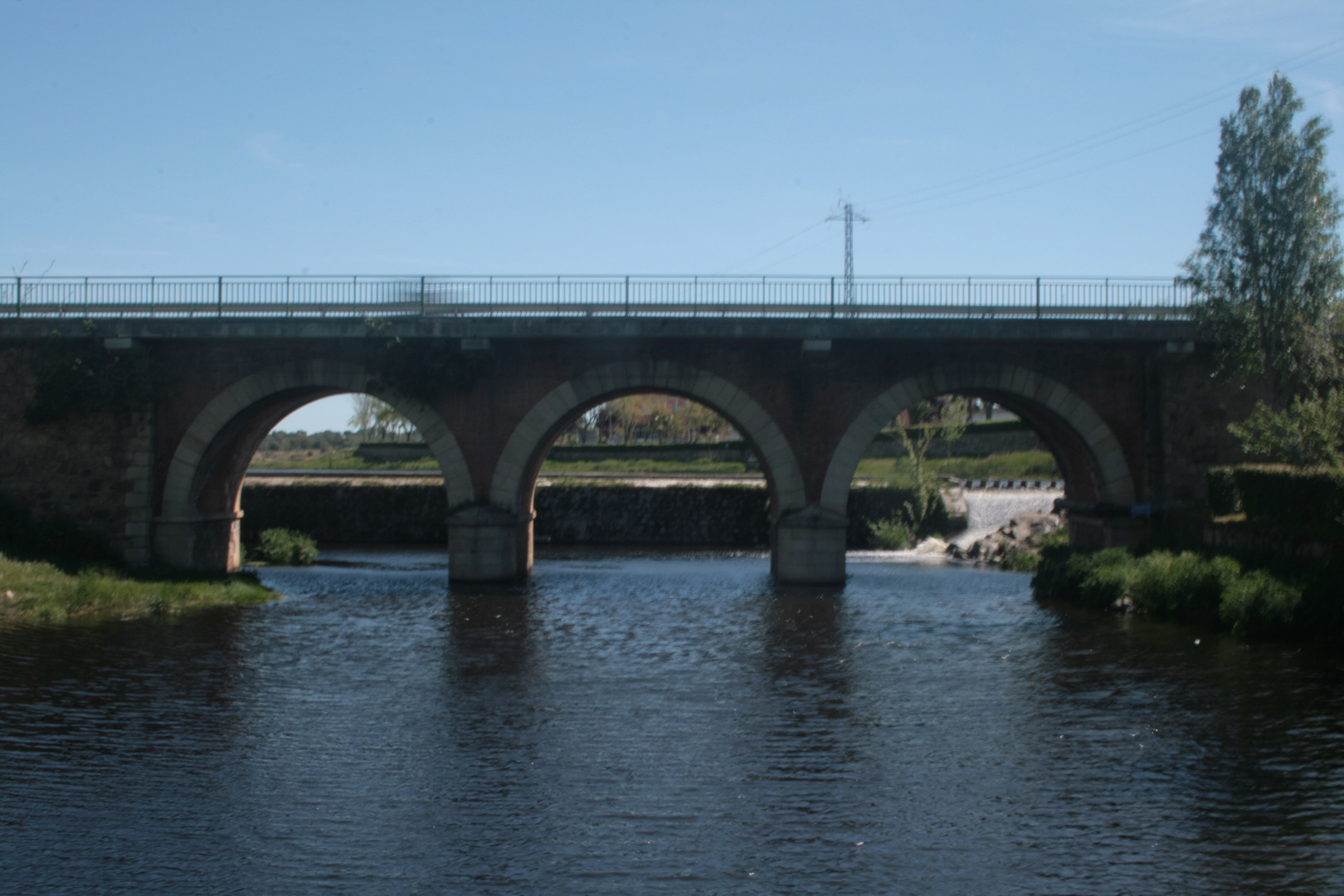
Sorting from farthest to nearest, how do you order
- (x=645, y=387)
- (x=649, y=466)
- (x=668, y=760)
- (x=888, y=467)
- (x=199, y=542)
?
(x=649, y=466)
(x=888, y=467)
(x=199, y=542)
(x=645, y=387)
(x=668, y=760)

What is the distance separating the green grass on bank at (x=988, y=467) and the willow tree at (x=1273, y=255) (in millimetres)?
19121

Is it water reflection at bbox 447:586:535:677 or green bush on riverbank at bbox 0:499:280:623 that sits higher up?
green bush on riverbank at bbox 0:499:280:623

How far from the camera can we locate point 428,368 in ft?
78.0

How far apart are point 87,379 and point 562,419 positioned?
10.3 m

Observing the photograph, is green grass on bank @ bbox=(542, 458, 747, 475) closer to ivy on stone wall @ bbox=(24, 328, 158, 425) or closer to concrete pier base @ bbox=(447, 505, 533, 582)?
concrete pier base @ bbox=(447, 505, 533, 582)

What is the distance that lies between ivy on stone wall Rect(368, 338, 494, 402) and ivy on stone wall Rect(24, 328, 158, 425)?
4.98 metres

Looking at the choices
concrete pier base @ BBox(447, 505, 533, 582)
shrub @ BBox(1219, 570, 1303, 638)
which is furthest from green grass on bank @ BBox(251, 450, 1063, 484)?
shrub @ BBox(1219, 570, 1303, 638)

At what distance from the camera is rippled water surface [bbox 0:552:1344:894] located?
8398 millimetres

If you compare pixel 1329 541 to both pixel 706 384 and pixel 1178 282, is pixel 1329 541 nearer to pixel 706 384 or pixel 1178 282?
pixel 1178 282

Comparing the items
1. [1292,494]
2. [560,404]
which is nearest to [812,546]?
[560,404]

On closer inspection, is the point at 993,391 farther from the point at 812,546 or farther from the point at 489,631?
the point at 489,631

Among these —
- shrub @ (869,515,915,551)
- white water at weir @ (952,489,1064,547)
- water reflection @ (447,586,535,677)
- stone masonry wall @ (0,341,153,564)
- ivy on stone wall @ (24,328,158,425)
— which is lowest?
water reflection @ (447,586,535,677)

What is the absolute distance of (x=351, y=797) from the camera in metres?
10.0

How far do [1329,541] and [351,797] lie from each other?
612 inches
